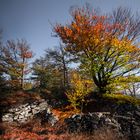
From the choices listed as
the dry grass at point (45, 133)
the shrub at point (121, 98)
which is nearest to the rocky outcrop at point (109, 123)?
the dry grass at point (45, 133)

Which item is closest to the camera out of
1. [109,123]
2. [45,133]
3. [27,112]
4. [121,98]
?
[109,123]

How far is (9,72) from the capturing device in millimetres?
30516

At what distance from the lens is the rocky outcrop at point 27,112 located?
53.9 ft

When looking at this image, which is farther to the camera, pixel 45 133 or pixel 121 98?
pixel 121 98

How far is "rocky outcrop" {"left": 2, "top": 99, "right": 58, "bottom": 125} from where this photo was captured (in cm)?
1642

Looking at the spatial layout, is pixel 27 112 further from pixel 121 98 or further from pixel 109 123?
pixel 121 98

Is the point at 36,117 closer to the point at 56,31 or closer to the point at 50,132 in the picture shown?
the point at 50,132

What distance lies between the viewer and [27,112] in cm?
1748

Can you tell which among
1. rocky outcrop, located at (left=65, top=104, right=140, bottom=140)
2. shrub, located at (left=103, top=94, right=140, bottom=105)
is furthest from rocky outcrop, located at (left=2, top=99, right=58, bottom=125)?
shrub, located at (left=103, top=94, right=140, bottom=105)

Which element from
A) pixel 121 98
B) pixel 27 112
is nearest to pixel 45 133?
pixel 27 112

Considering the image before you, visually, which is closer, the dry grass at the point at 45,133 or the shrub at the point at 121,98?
the dry grass at the point at 45,133

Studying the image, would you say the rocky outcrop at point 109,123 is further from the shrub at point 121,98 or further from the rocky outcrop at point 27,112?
the shrub at point 121,98

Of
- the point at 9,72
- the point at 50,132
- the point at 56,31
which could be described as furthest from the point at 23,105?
the point at 9,72

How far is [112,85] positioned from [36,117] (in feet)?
25.7
